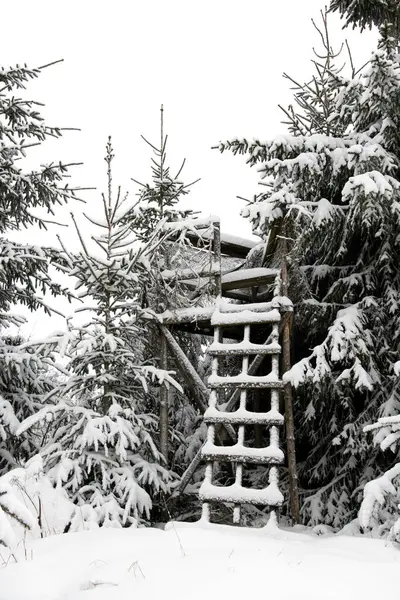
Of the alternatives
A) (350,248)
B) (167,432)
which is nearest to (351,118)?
(350,248)

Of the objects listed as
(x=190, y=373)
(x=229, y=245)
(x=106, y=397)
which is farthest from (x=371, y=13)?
(x=106, y=397)

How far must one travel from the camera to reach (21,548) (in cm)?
421

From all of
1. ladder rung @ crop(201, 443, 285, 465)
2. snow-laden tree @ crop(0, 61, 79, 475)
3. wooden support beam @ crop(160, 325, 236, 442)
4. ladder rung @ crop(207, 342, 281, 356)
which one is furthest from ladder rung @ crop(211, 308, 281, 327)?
snow-laden tree @ crop(0, 61, 79, 475)

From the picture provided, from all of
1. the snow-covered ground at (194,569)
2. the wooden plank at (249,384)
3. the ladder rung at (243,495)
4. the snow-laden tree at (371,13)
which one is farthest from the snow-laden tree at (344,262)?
the snow-covered ground at (194,569)

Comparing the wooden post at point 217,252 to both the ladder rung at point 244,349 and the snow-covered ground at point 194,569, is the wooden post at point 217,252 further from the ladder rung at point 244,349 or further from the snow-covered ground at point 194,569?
the snow-covered ground at point 194,569

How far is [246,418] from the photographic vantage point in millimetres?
6246

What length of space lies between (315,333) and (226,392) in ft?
7.04

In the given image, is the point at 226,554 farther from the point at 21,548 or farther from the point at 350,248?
the point at 350,248

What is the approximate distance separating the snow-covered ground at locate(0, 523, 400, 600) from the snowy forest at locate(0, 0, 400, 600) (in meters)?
1.06

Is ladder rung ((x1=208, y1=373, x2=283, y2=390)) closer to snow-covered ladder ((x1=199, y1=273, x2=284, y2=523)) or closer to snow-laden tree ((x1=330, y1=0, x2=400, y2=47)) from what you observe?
snow-covered ladder ((x1=199, y1=273, x2=284, y2=523))

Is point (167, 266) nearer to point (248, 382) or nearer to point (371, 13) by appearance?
point (248, 382)

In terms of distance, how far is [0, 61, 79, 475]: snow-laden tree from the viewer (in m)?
7.43

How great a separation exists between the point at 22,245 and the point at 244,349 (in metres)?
3.61

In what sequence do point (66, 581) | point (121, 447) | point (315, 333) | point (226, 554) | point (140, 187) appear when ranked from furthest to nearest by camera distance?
1. point (140, 187)
2. point (315, 333)
3. point (121, 447)
4. point (226, 554)
5. point (66, 581)
